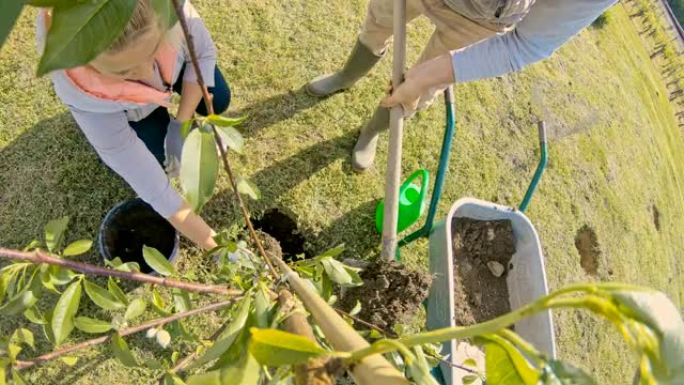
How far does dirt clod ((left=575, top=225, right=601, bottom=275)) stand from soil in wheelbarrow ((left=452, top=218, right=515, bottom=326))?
4.36ft

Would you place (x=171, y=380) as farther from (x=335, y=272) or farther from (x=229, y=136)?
(x=229, y=136)

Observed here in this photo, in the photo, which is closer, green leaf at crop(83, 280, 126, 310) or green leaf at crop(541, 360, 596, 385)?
green leaf at crop(541, 360, 596, 385)

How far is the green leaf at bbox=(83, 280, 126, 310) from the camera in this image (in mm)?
1062

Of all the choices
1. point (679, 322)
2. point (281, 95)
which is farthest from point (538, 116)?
point (679, 322)

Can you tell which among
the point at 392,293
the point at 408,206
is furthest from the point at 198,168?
the point at 408,206

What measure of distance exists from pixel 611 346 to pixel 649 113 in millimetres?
3142

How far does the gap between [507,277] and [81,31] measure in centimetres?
230

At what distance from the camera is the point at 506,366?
1.72 feet

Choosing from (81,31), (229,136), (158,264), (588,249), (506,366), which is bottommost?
(588,249)

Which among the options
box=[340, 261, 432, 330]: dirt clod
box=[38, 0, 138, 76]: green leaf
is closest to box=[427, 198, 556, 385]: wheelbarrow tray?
box=[340, 261, 432, 330]: dirt clod

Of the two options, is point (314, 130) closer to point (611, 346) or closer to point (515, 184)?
point (515, 184)

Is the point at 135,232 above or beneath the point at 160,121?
beneath

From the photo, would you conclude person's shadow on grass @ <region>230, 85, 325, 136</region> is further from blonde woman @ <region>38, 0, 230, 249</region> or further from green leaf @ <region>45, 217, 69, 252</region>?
green leaf @ <region>45, 217, 69, 252</region>

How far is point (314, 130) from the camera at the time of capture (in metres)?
2.85
